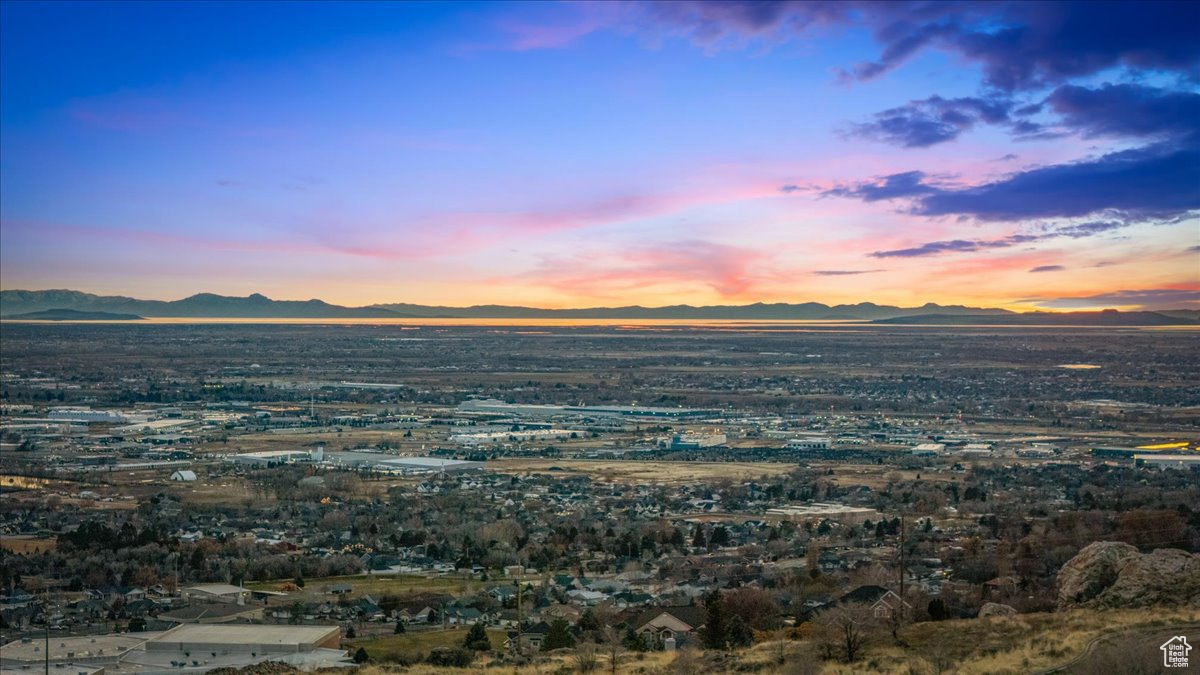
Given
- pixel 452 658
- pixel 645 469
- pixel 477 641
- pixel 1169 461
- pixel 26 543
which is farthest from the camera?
pixel 645 469

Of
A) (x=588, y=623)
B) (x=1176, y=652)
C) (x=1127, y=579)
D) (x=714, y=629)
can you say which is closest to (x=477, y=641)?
(x=588, y=623)

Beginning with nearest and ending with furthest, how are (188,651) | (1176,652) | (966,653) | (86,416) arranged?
(1176,652) → (966,653) → (188,651) → (86,416)

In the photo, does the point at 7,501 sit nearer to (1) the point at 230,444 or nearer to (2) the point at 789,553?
(1) the point at 230,444

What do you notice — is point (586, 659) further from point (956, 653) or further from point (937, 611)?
point (937, 611)

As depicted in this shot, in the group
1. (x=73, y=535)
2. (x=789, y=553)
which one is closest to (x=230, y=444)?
Answer: (x=73, y=535)

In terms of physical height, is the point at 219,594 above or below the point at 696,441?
below

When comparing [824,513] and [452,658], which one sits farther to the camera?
[824,513]

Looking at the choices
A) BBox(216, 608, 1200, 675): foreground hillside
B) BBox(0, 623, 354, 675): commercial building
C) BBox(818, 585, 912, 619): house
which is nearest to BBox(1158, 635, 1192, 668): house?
BBox(216, 608, 1200, 675): foreground hillside
